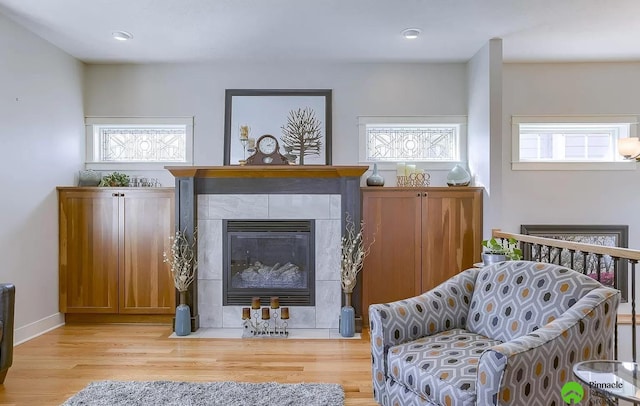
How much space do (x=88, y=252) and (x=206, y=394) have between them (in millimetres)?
2308

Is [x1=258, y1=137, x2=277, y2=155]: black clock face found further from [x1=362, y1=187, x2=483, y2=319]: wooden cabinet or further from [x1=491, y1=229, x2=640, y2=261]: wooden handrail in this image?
[x1=491, y1=229, x2=640, y2=261]: wooden handrail

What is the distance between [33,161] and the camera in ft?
12.0

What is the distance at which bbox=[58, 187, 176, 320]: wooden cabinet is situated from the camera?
3986 mm

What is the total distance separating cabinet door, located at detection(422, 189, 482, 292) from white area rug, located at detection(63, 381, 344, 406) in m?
1.78

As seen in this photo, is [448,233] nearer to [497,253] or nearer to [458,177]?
[458,177]

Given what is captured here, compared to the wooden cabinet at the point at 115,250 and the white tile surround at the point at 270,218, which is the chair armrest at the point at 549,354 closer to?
the white tile surround at the point at 270,218

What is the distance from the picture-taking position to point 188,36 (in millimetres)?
3664

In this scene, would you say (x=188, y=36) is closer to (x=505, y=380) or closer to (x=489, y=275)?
(x=489, y=275)

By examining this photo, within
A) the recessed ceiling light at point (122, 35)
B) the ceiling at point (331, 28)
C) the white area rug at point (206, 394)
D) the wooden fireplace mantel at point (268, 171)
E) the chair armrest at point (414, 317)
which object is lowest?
the white area rug at point (206, 394)

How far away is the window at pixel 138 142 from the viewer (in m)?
4.43

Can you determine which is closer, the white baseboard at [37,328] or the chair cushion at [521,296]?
the chair cushion at [521,296]

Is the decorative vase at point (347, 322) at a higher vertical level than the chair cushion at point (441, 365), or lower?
lower

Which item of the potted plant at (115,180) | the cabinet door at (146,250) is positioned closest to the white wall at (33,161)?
the potted plant at (115,180)

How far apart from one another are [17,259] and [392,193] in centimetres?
338
